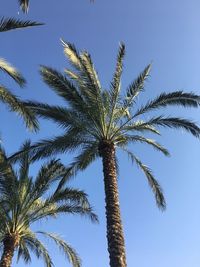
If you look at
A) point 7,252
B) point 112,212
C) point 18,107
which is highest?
point 18,107

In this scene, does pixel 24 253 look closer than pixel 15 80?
No

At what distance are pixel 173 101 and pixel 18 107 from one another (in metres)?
7.52

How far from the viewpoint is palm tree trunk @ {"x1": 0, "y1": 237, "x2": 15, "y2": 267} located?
2161 centimetres

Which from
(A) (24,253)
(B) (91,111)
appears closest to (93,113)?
(B) (91,111)

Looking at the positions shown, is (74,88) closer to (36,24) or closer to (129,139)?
(129,139)

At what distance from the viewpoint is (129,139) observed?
2084 cm

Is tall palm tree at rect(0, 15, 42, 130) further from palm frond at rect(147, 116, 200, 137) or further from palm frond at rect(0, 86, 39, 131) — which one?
palm frond at rect(147, 116, 200, 137)

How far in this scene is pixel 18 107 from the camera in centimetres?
1709

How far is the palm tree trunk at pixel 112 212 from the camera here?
1639cm

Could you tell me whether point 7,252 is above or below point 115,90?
below

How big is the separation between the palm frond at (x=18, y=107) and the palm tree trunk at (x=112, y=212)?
346cm

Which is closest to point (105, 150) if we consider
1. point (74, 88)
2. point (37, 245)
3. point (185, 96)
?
point (74, 88)

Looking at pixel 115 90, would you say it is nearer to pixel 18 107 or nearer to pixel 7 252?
pixel 18 107

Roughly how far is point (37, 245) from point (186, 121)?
987 centimetres
